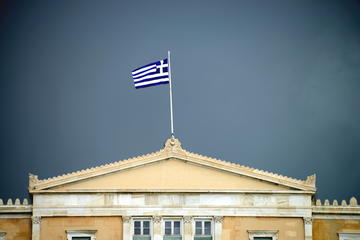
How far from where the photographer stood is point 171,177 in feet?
189

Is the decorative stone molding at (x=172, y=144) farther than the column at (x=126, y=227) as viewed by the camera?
Yes

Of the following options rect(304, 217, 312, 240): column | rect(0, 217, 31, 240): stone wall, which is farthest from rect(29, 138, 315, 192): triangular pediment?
rect(0, 217, 31, 240): stone wall

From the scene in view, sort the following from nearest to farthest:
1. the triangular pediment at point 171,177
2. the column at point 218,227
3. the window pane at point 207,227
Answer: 1. the column at point 218,227
2. the window pane at point 207,227
3. the triangular pediment at point 171,177

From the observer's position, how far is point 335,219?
2265 inches

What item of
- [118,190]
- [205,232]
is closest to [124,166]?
[118,190]

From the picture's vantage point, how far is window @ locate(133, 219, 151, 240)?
5669 centimetres

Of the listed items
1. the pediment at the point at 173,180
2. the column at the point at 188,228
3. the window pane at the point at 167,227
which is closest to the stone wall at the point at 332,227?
the pediment at the point at 173,180

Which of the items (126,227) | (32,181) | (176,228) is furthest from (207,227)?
(32,181)

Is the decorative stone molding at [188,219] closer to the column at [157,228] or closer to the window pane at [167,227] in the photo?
the window pane at [167,227]

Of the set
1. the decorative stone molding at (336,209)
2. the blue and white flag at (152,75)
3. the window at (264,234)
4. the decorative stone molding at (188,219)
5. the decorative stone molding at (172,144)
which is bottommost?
the window at (264,234)

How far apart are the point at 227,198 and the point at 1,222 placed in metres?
14.2

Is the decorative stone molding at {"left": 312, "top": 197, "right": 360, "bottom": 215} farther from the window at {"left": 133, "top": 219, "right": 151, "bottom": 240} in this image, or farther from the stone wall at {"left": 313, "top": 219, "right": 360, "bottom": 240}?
the window at {"left": 133, "top": 219, "right": 151, "bottom": 240}

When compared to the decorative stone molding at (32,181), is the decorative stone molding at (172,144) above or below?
above

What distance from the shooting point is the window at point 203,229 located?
5672cm
